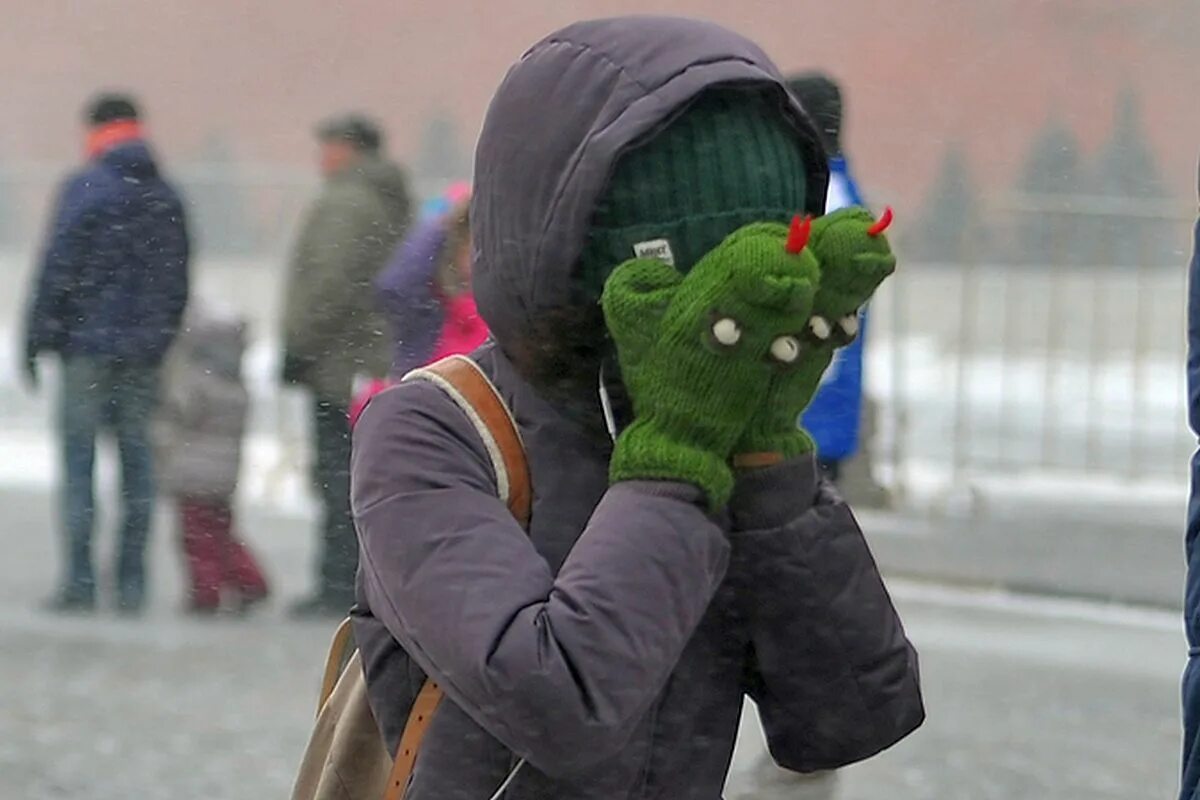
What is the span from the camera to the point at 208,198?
26.6 ft

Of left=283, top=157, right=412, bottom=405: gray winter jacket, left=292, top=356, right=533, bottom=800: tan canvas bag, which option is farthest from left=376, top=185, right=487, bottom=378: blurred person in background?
left=292, top=356, right=533, bottom=800: tan canvas bag

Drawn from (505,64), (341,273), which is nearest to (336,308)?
(341,273)

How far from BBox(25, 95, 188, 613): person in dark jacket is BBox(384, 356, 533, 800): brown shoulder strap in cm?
368

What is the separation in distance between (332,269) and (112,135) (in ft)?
2.37

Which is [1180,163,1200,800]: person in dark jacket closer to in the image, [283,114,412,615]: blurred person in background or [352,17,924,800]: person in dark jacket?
[352,17,924,800]: person in dark jacket

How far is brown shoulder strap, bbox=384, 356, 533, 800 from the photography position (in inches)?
62.6

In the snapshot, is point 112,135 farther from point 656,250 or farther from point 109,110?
point 656,250

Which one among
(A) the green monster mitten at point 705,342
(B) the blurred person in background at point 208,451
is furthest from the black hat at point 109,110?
(A) the green monster mitten at point 705,342

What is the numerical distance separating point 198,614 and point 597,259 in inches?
180

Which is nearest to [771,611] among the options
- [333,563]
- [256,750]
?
[256,750]

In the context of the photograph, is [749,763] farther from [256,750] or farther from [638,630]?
[638,630]

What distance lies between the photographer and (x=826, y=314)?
4.90ft

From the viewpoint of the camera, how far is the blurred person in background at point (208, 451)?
19.9 ft

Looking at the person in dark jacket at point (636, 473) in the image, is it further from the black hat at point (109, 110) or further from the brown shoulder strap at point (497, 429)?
the black hat at point (109, 110)
